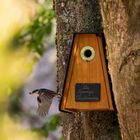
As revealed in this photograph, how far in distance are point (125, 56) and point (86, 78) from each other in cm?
73

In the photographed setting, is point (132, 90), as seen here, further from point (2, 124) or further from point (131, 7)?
point (2, 124)

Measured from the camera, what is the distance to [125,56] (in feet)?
7.16

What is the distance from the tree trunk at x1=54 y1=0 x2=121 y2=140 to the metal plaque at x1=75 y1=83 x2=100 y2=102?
2.8 inches

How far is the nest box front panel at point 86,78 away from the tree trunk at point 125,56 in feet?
2.03

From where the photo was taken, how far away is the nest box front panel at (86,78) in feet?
9.48

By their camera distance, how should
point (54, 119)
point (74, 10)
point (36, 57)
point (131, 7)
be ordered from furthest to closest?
point (36, 57), point (54, 119), point (74, 10), point (131, 7)

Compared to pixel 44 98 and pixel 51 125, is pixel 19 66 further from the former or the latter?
pixel 44 98

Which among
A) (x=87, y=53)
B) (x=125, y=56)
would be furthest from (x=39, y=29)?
(x=125, y=56)

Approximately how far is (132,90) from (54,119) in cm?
299

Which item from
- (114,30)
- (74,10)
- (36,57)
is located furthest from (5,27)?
(114,30)

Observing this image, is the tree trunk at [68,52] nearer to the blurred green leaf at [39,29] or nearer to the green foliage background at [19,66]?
the green foliage background at [19,66]

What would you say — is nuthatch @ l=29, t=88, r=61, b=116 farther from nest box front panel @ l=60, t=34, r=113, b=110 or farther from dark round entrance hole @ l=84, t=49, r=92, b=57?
dark round entrance hole @ l=84, t=49, r=92, b=57

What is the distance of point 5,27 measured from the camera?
6664mm

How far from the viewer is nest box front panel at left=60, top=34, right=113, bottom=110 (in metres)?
2.89
